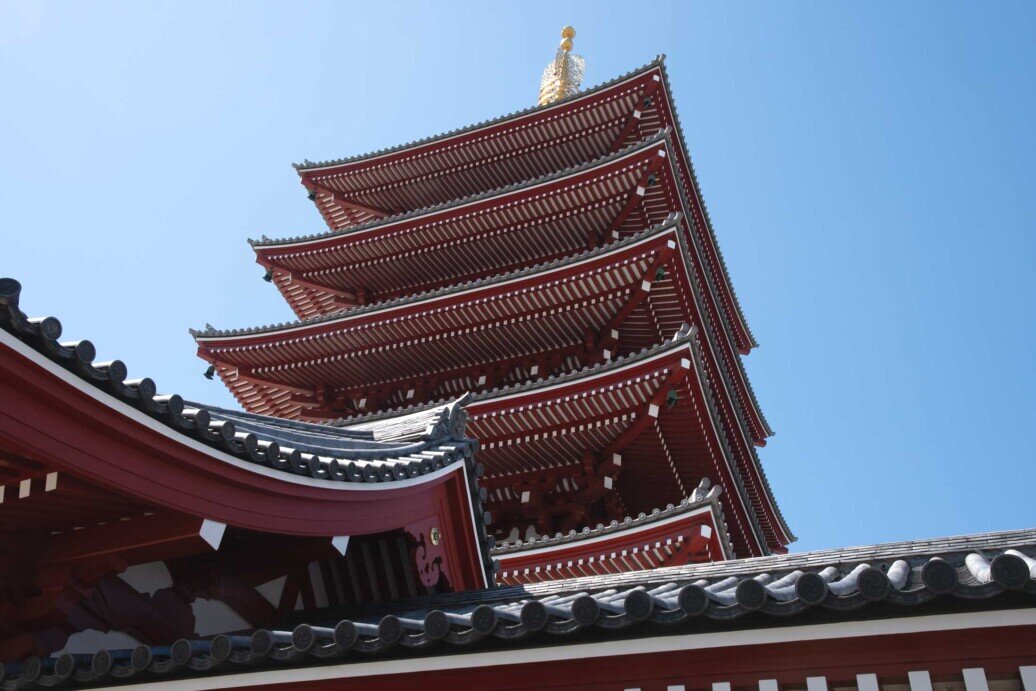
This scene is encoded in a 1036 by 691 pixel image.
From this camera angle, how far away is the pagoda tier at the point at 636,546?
36.6ft

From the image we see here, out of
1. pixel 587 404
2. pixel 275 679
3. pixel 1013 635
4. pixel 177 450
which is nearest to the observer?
pixel 1013 635

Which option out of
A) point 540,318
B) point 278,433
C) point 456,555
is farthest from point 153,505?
point 540,318

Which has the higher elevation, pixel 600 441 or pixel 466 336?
pixel 466 336

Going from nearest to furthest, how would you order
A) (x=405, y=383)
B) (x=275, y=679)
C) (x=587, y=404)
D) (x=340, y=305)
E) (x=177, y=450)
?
1. (x=275, y=679)
2. (x=177, y=450)
3. (x=587, y=404)
4. (x=405, y=383)
5. (x=340, y=305)

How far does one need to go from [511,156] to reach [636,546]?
9.77 m

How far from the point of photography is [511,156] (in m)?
18.8

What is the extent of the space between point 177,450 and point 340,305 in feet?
46.8

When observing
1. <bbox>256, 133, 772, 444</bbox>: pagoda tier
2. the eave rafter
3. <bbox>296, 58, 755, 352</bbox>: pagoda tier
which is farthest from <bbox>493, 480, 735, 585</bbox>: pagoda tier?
the eave rafter

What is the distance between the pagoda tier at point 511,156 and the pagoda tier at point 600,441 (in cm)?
456

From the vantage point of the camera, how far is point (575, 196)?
16156 millimetres

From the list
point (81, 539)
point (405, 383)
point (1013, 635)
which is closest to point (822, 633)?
point (1013, 635)

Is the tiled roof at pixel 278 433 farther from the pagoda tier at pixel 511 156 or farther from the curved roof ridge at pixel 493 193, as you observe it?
the pagoda tier at pixel 511 156

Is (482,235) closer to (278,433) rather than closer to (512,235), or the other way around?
(512,235)

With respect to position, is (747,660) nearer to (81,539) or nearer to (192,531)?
(192,531)
